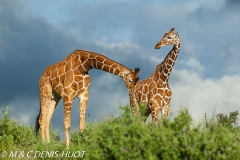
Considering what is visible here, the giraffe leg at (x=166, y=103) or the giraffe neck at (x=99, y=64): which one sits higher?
the giraffe neck at (x=99, y=64)

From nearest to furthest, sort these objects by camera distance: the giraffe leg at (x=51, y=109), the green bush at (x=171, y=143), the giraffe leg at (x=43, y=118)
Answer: the green bush at (x=171, y=143) < the giraffe leg at (x=43, y=118) < the giraffe leg at (x=51, y=109)

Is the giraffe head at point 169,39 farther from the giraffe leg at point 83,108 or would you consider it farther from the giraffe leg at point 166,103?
the giraffe leg at point 83,108

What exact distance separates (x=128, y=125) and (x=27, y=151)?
4.49 m

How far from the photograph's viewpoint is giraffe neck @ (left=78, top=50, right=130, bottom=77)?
16.7 m

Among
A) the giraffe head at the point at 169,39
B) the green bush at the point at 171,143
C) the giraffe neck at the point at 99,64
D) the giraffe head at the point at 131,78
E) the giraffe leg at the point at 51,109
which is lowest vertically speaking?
the green bush at the point at 171,143

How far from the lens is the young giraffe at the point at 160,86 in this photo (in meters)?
15.9

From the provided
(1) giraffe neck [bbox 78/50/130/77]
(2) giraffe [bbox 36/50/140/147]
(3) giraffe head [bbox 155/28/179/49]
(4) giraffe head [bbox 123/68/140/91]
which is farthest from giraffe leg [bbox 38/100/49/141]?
(3) giraffe head [bbox 155/28/179/49]

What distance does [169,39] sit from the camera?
52.7 feet

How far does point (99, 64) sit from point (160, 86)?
233cm

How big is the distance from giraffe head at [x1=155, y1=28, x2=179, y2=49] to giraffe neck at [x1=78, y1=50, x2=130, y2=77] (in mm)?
1501

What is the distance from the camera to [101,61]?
1675 cm

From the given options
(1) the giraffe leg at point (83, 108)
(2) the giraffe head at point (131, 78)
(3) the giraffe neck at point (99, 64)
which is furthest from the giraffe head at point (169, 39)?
(1) the giraffe leg at point (83, 108)

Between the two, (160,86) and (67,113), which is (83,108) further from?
(160,86)

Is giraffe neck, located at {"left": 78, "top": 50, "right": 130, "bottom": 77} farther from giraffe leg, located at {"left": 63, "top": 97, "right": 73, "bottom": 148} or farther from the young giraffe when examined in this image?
giraffe leg, located at {"left": 63, "top": 97, "right": 73, "bottom": 148}
